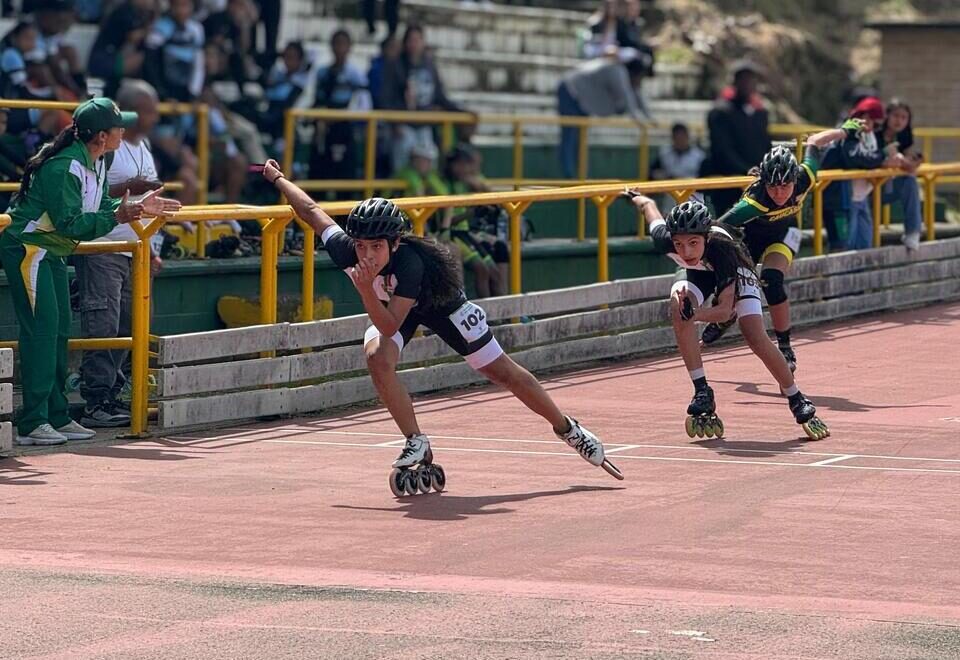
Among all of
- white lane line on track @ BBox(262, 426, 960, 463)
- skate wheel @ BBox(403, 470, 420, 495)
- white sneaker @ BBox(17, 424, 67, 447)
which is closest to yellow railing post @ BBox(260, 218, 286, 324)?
white lane line on track @ BBox(262, 426, 960, 463)

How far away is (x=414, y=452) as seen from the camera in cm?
1068

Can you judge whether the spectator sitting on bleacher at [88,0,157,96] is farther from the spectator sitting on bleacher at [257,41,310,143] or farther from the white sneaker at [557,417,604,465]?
the white sneaker at [557,417,604,465]

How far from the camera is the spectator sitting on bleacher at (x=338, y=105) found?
21094 mm

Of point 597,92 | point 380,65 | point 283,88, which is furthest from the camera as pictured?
point 597,92

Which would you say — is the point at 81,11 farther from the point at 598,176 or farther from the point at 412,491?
the point at 412,491

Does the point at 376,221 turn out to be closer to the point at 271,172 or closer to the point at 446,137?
the point at 271,172

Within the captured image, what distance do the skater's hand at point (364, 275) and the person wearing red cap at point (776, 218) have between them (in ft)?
13.0

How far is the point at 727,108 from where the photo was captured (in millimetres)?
21625

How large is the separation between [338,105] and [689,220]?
10.0 m

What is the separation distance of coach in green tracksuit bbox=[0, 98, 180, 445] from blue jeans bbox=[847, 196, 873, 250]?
922cm

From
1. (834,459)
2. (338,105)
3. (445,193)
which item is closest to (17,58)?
(445,193)

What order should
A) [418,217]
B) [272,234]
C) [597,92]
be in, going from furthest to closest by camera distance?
[597,92]
[418,217]
[272,234]

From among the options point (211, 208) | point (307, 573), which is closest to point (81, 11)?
point (211, 208)

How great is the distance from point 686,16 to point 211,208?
22292mm
